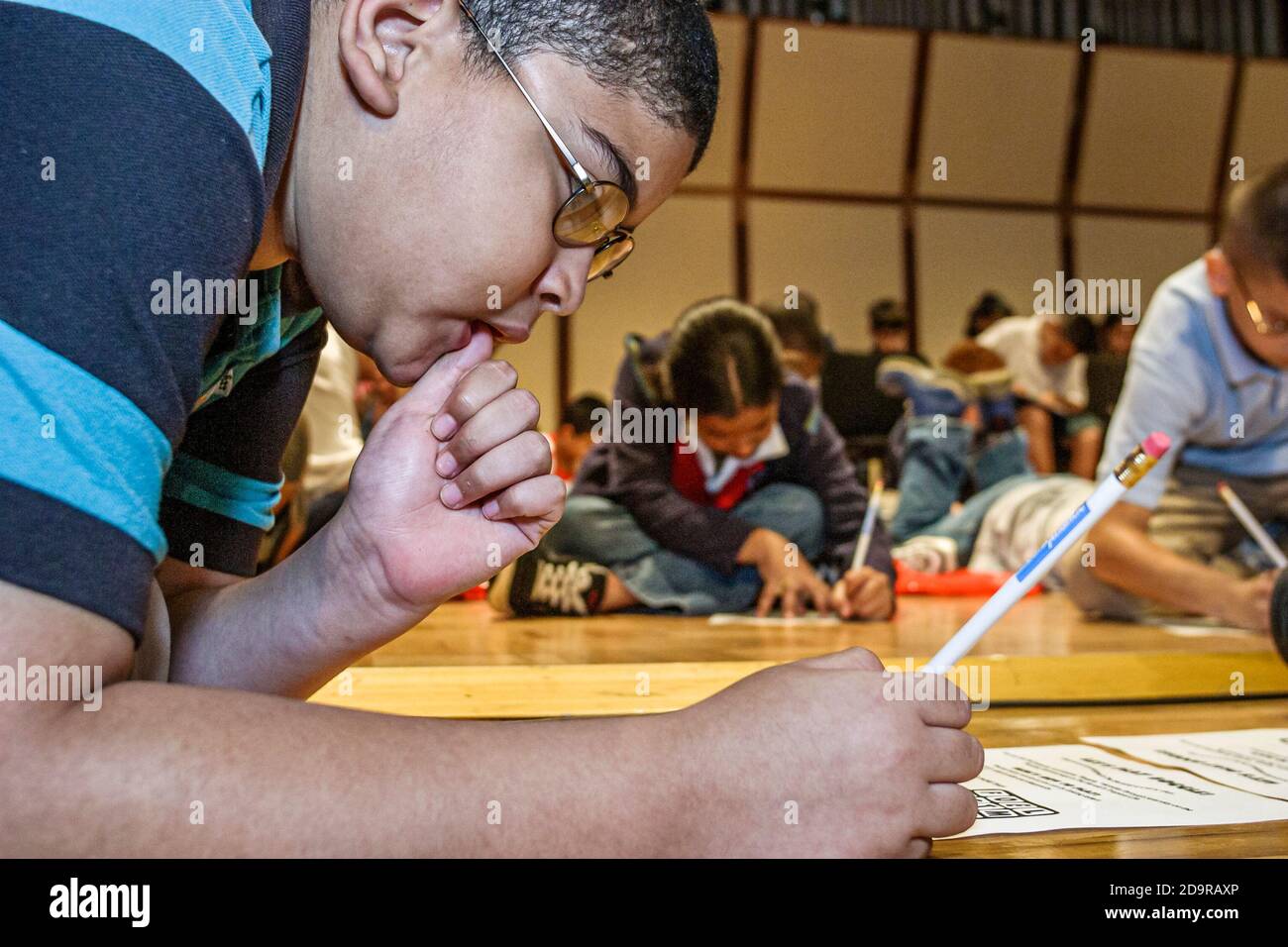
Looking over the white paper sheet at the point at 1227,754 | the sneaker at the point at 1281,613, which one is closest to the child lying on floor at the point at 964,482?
the sneaker at the point at 1281,613

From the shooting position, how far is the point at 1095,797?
26.5 inches

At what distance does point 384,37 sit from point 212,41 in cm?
13

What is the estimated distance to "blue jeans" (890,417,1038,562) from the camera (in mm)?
2852

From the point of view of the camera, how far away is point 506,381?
692 mm

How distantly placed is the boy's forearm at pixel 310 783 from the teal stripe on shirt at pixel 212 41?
0.24 meters

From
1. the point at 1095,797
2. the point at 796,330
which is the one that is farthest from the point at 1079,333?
the point at 1095,797

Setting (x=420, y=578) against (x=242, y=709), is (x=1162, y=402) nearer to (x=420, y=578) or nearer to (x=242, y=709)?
(x=420, y=578)

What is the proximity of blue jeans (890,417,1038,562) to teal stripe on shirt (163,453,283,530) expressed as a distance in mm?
2260

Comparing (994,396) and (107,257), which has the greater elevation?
(994,396)

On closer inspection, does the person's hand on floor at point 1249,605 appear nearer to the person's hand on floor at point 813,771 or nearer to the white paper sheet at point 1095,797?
the white paper sheet at point 1095,797

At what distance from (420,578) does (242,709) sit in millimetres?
269

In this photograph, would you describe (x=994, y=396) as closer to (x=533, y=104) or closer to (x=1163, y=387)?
(x=1163, y=387)
